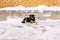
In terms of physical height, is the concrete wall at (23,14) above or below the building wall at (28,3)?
below

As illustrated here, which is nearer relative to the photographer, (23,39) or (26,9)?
(23,39)

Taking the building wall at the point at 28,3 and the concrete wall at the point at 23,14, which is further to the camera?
the building wall at the point at 28,3

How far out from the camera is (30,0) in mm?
3203

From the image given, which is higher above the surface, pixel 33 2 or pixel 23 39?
pixel 33 2

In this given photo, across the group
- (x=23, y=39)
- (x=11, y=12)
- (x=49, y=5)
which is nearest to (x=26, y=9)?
(x=11, y=12)

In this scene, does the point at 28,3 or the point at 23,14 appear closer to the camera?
the point at 23,14

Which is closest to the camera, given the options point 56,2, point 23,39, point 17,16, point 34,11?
point 23,39

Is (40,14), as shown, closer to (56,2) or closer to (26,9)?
(26,9)

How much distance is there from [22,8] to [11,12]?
27 centimetres

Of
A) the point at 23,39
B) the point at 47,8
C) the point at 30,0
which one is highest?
the point at 30,0

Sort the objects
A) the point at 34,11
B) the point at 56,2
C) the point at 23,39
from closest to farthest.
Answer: the point at 23,39, the point at 34,11, the point at 56,2

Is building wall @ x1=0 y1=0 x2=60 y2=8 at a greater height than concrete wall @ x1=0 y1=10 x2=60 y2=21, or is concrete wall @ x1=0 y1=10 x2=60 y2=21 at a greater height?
building wall @ x1=0 y1=0 x2=60 y2=8

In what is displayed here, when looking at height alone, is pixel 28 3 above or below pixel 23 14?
above

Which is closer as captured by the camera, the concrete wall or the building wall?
the concrete wall
